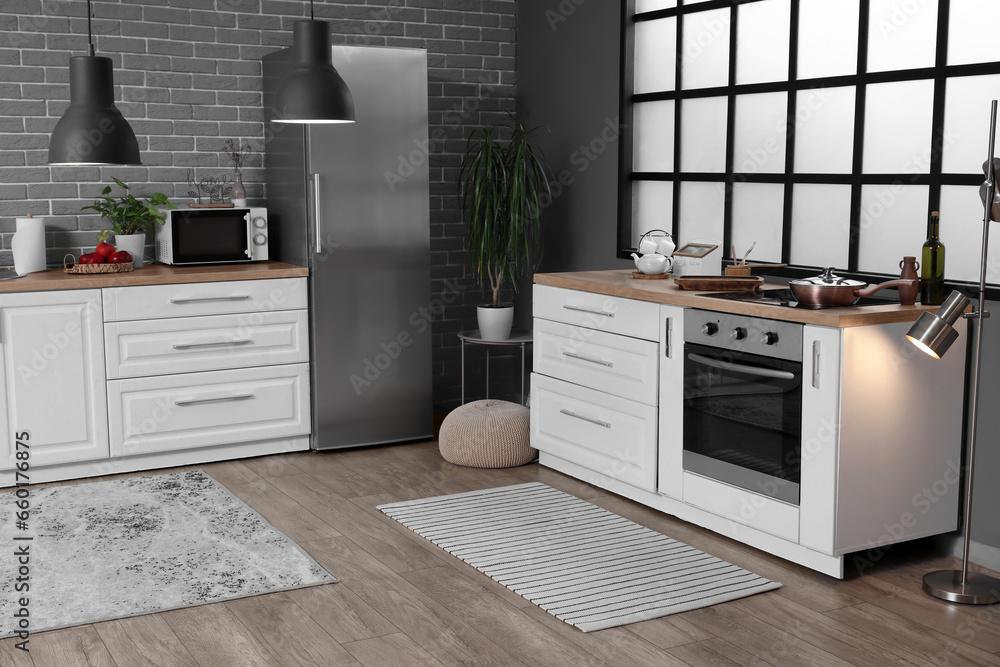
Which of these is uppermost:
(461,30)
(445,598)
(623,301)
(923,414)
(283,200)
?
(461,30)

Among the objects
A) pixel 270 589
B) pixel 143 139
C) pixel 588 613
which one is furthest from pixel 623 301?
pixel 143 139

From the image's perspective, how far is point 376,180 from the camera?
505 cm

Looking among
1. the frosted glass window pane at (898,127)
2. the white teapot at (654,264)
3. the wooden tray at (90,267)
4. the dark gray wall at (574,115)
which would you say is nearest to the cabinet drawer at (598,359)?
the white teapot at (654,264)

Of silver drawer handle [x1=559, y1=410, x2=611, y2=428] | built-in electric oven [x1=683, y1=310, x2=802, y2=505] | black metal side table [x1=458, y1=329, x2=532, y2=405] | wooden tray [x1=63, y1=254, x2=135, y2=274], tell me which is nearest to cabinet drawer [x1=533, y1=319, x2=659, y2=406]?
silver drawer handle [x1=559, y1=410, x2=611, y2=428]

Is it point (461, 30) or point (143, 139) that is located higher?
point (461, 30)

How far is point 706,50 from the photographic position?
4.80m

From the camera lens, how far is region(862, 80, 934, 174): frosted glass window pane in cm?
372

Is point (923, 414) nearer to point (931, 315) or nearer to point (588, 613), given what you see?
point (931, 315)

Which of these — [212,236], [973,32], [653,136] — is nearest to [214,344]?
[212,236]

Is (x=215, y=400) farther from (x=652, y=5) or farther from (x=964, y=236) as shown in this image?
(x=964, y=236)

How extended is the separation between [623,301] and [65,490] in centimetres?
251

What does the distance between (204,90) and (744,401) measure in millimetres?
3236

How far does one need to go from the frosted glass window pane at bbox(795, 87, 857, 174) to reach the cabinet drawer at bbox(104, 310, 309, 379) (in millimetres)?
2441

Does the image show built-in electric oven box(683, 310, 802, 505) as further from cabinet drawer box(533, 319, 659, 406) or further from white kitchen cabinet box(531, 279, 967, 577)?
cabinet drawer box(533, 319, 659, 406)
